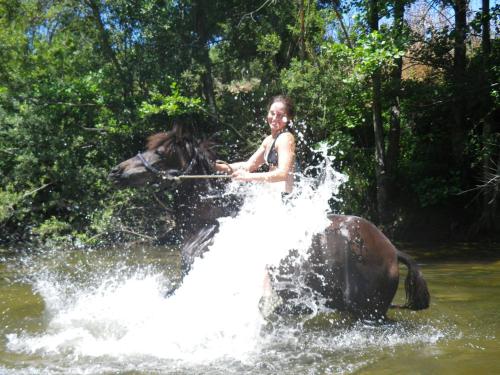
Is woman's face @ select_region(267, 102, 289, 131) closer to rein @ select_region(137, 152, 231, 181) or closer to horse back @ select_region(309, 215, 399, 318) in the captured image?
rein @ select_region(137, 152, 231, 181)

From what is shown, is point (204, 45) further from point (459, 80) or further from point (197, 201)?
point (197, 201)

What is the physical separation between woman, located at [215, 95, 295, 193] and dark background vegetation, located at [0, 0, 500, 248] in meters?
4.96

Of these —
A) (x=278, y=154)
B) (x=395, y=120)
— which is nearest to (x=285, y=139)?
(x=278, y=154)

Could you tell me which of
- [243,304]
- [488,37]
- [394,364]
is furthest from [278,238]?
[488,37]

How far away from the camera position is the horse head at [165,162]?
14.4ft

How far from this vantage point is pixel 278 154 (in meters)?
4.36

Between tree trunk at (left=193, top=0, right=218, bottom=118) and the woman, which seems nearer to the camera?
the woman

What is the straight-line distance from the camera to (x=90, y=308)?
5.52 m

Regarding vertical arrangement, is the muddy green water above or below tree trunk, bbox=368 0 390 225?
below

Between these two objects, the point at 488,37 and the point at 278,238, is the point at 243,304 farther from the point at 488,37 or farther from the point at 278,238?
the point at 488,37

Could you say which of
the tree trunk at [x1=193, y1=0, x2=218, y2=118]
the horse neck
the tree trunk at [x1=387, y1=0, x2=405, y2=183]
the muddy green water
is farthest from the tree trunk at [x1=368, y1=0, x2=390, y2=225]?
the horse neck

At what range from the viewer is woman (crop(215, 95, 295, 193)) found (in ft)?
13.9

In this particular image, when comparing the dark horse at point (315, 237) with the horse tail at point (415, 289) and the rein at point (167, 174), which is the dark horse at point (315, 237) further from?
the horse tail at point (415, 289)

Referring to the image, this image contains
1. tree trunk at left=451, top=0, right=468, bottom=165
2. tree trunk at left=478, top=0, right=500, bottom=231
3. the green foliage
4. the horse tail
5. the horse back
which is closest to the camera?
the horse back
